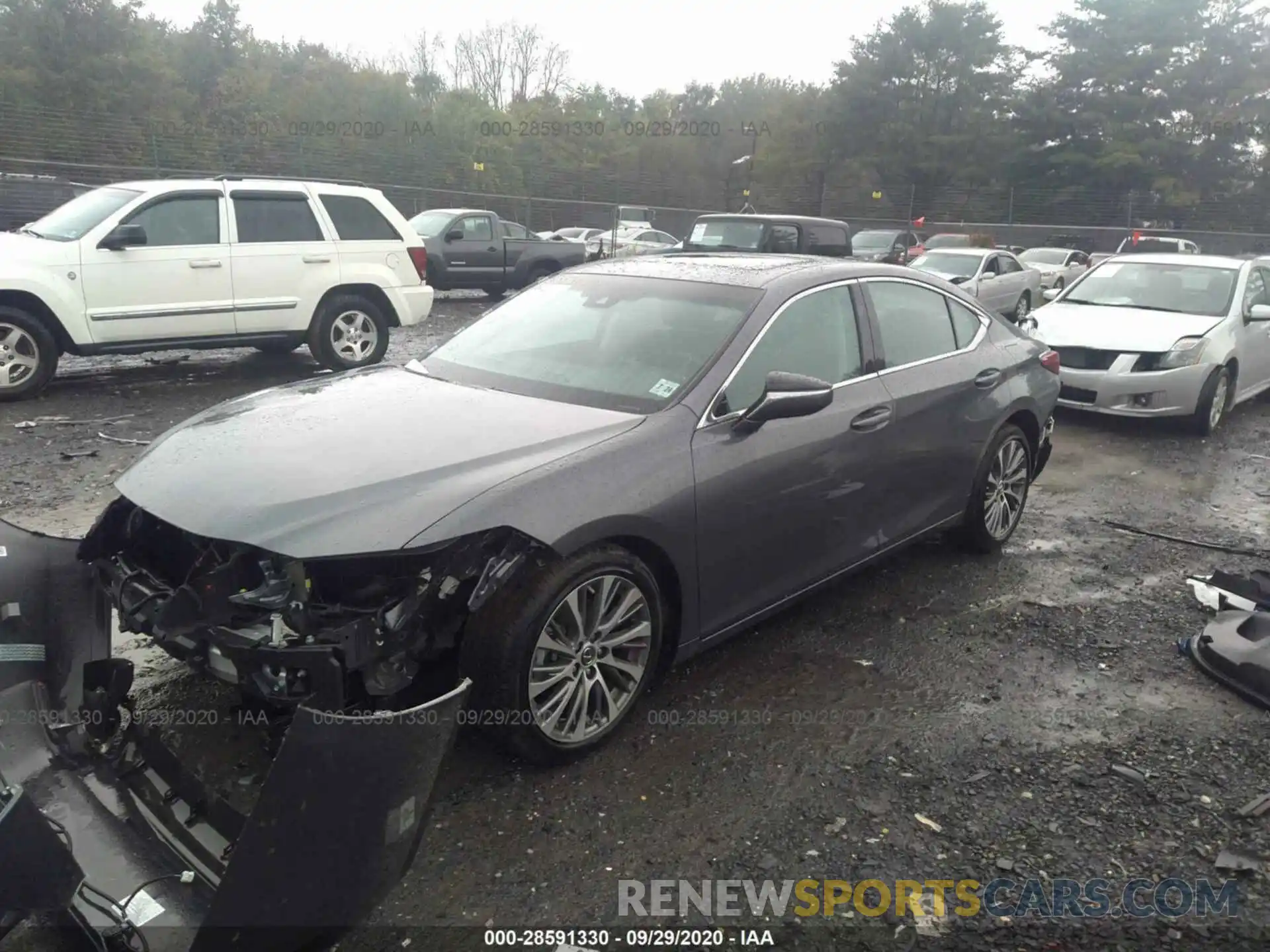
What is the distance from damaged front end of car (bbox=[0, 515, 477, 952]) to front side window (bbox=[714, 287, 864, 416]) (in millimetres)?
1277

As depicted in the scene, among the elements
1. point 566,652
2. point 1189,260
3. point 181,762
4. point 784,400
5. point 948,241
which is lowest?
point 181,762

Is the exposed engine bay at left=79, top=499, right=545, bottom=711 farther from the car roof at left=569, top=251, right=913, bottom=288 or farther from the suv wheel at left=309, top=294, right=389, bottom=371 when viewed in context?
the suv wheel at left=309, top=294, right=389, bottom=371

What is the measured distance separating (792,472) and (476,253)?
48.3ft

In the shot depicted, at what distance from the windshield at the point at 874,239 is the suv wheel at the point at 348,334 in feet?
53.0

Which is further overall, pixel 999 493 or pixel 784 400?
pixel 999 493

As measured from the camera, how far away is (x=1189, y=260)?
9812mm

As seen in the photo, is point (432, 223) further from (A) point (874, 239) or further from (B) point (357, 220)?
(A) point (874, 239)

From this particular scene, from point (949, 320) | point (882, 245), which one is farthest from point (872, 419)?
point (882, 245)

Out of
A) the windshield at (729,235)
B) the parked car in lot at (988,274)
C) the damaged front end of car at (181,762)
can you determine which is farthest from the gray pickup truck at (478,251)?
the damaged front end of car at (181,762)

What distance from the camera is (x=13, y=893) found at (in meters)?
2.09

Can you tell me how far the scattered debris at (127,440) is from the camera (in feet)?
23.3

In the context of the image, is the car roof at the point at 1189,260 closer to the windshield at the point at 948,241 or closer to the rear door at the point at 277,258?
the rear door at the point at 277,258

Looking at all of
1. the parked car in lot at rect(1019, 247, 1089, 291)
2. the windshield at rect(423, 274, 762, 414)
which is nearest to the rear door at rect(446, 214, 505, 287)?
the parked car in lot at rect(1019, 247, 1089, 291)

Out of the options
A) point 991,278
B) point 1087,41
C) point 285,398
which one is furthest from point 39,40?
point 1087,41
